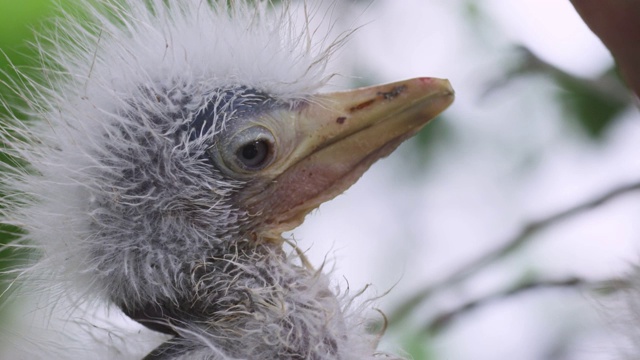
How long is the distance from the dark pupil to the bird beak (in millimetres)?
22

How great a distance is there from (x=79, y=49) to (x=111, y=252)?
263 millimetres

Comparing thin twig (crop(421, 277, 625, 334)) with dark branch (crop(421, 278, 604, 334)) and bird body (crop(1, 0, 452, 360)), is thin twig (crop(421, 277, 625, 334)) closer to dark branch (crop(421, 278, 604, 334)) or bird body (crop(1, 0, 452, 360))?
dark branch (crop(421, 278, 604, 334))

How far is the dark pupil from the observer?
946 mm

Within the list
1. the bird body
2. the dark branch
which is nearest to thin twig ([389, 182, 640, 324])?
the dark branch

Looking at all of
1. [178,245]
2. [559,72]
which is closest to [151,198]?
[178,245]

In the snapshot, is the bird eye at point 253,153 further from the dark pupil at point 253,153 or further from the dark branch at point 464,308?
the dark branch at point 464,308

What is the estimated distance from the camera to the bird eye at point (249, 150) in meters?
0.95

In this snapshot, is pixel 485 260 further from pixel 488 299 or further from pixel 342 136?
pixel 342 136

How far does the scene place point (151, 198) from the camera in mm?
943

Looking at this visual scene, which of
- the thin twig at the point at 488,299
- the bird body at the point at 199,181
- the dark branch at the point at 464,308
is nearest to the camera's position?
the bird body at the point at 199,181

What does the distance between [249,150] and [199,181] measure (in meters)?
0.07

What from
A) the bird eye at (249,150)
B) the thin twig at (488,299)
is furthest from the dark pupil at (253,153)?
the thin twig at (488,299)

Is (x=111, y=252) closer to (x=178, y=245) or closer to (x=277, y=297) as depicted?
(x=178, y=245)

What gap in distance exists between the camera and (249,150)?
948 mm
